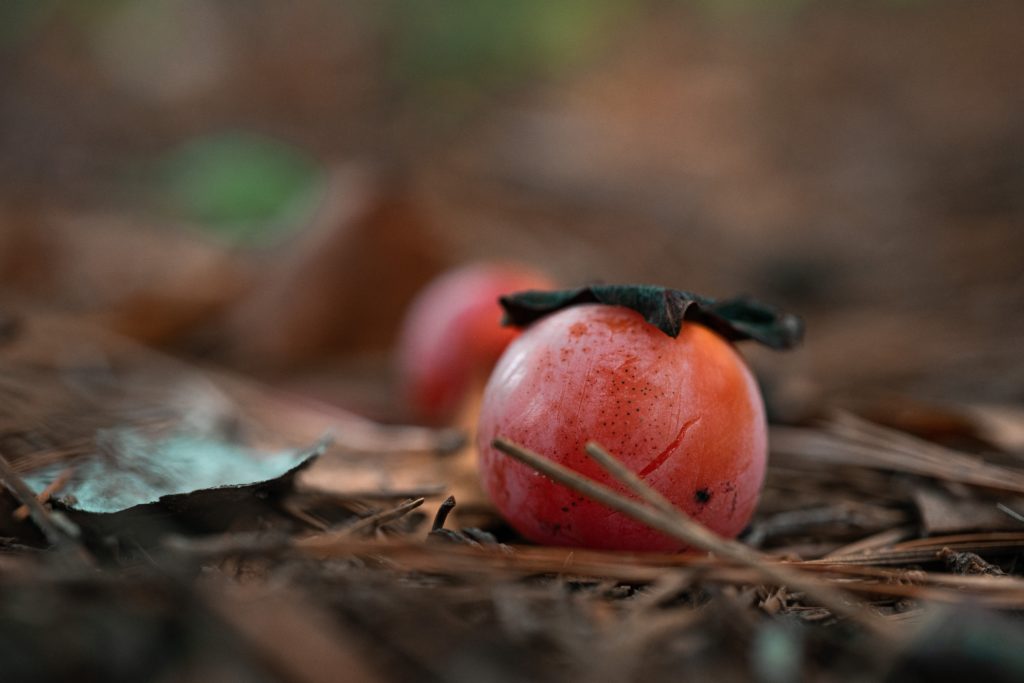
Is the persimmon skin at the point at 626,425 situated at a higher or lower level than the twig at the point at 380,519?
higher

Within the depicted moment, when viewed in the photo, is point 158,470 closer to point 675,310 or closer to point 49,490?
point 49,490

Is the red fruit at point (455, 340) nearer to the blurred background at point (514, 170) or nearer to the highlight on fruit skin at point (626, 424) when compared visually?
the blurred background at point (514, 170)

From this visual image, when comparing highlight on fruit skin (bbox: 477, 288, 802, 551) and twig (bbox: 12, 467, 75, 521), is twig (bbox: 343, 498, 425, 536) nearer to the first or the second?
highlight on fruit skin (bbox: 477, 288, 802, 551)

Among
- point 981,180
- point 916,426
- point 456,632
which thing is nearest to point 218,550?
point 456,632

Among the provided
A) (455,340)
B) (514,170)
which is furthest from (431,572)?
(514,170)

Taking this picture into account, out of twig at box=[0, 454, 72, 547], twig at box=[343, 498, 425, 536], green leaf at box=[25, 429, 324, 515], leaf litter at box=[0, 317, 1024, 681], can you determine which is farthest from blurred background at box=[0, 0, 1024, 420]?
twig at box=[0, 454, 72, 547]

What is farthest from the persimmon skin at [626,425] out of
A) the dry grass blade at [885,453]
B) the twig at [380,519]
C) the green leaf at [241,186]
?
the green leaf at [241,186]
